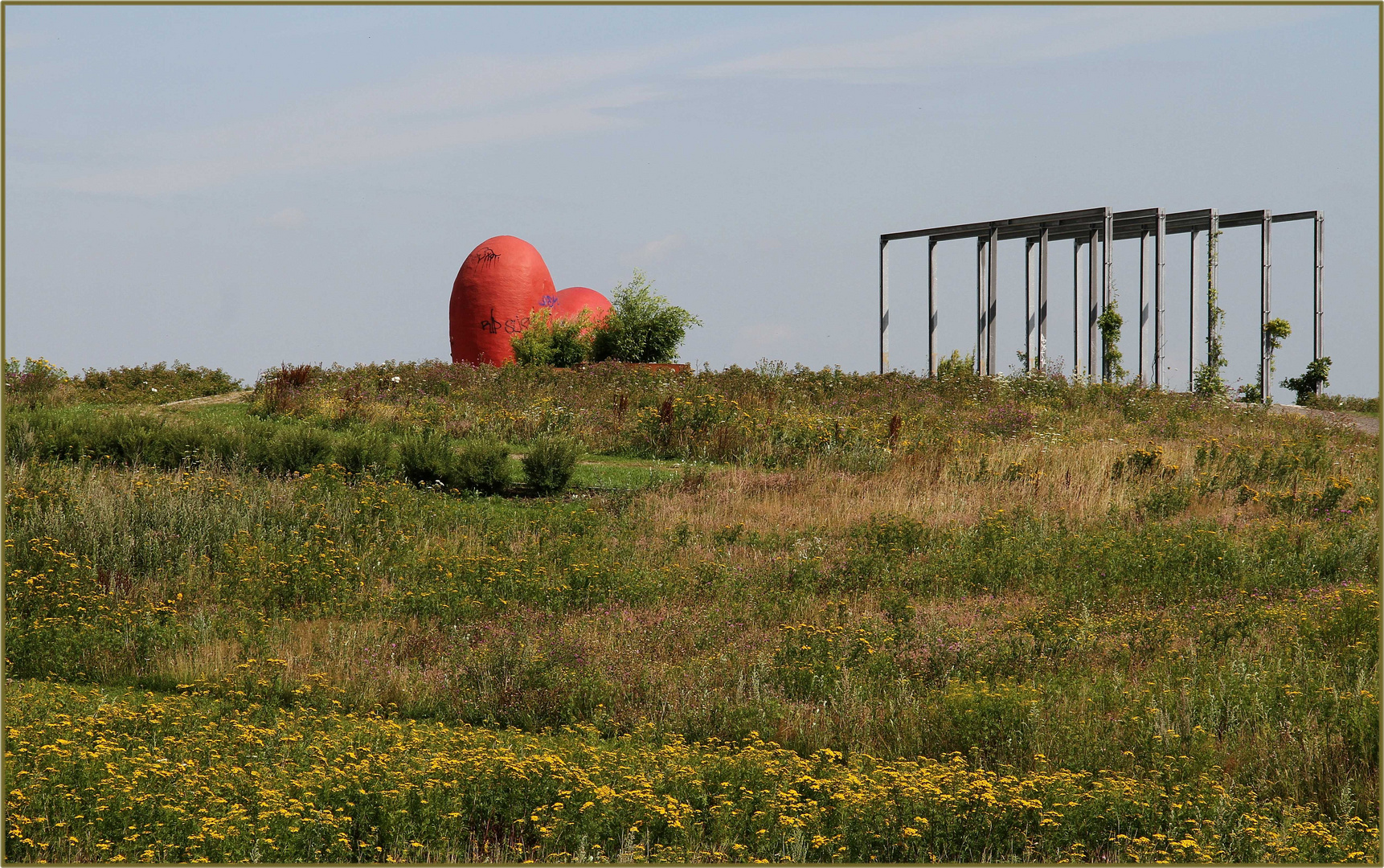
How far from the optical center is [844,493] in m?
12.9

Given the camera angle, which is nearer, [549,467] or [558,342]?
[549,467]

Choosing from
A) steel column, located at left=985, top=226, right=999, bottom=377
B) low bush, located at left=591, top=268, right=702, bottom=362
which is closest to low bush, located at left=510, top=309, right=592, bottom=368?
low bush, located at left=591, top=268, right=702, bottom=362

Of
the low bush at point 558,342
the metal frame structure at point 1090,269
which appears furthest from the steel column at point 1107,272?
the low bush at point 558,342

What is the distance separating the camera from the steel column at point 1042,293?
26117 millimetres

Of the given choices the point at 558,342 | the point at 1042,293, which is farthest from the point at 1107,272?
the point at 558,342

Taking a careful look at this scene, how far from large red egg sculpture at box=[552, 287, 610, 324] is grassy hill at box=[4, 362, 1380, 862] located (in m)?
18.0

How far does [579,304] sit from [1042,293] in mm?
14745

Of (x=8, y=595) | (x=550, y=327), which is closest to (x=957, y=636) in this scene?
(x=8, y=595)

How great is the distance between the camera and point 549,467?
13867 mm

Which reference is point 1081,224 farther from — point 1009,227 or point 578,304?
point 578,304

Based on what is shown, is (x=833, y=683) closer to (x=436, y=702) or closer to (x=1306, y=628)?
(x=436, y=702)

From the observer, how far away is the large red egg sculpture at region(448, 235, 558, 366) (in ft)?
113

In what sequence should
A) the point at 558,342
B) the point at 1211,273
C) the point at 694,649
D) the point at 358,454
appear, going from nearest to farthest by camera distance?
the point at 694,649 → the point at 358,454 → the point at 1211,273 → the point at 558,342

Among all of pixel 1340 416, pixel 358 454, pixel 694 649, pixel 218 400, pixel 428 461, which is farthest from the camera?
pixel 1340 416
